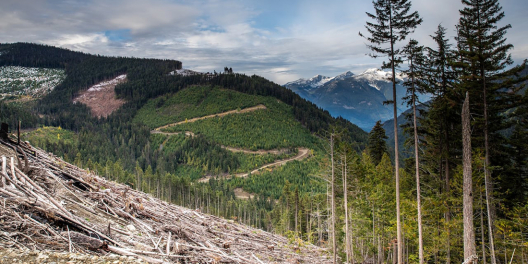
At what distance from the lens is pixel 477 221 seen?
17500 mm

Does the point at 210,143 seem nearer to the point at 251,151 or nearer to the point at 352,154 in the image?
the point at 251,151

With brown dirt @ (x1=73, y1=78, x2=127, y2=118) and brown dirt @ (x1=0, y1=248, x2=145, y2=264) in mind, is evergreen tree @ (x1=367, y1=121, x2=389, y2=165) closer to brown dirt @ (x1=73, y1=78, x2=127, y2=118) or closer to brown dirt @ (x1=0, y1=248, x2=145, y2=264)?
brown dirt @ (x1=0, y1=248, x2=145, y2=264)

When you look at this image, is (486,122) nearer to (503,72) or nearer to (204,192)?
(503,72)

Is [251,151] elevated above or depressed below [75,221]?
below

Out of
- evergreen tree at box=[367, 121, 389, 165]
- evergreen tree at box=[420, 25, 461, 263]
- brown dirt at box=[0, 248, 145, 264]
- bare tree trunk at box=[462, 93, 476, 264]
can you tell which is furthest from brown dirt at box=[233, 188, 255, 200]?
brown dirt at box=[0, 248, 145, 264]

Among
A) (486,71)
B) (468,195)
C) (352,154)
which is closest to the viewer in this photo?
(468,195)

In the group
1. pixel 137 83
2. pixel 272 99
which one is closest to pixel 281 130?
pixel 272 99

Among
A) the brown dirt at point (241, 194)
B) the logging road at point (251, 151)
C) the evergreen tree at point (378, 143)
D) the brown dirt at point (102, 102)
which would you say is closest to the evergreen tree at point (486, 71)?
the evergreen tree at point (378, 143)

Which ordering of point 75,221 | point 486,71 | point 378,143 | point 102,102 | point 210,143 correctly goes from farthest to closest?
point 102,102
point 210,143
point 378,143
point 486,71
point 75,221

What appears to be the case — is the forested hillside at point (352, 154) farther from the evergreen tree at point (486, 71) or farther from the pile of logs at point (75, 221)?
the pile of logs at point (75, 221)

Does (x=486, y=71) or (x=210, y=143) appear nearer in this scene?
(x=486, y=71)

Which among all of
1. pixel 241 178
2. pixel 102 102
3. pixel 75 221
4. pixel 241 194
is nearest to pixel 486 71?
pixel 75 221

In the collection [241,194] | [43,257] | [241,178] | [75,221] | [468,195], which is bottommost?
[241,194]

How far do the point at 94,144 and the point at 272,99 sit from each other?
267ft
